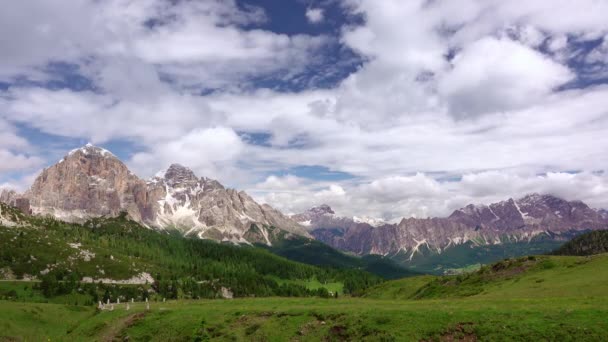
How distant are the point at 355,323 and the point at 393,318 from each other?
4.56 m

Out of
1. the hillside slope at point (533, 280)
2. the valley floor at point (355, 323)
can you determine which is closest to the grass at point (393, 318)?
the valley floor at point (355, 323)

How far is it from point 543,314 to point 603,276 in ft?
124

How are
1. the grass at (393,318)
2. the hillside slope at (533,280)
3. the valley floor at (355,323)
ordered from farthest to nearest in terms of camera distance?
1. the hillside slope at (533,280)
2. the grass at (393,318)
3. the valley floor at (355,323)

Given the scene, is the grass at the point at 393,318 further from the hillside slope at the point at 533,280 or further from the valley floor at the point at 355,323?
the hillside slope at the point at 533,280

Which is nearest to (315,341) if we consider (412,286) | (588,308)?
(588,308)

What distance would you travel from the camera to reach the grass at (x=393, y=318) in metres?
41.2

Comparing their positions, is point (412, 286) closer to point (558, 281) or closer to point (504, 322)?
point (558, 281)

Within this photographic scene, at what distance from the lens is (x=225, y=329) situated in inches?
2178

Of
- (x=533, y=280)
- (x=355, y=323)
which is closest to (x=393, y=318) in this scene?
(x=355, y=323)

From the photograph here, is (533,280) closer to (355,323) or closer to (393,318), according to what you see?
(393,318)

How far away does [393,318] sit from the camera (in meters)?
47.7

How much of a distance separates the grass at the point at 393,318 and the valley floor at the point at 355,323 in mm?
91

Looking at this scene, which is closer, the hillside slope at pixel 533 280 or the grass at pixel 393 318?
the grass at pixel 393 318

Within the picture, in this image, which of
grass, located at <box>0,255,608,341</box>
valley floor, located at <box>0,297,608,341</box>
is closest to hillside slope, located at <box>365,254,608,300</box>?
grass, located at <box>0,255,608,341</box>
